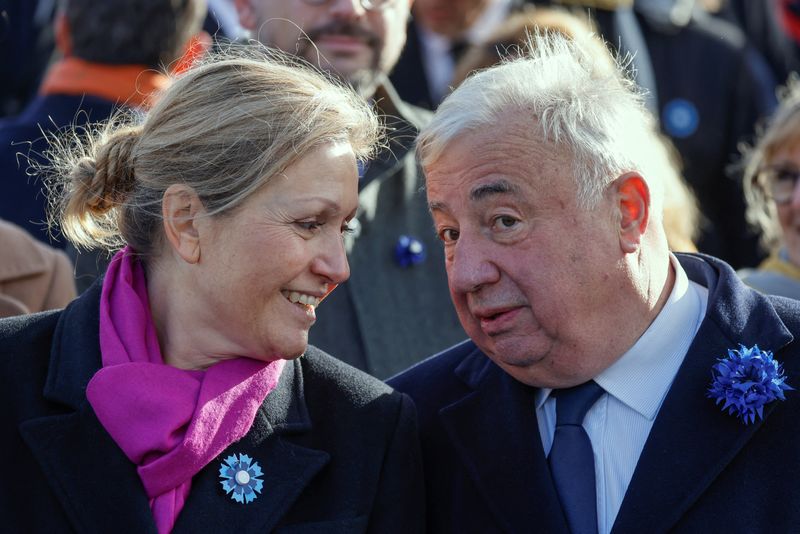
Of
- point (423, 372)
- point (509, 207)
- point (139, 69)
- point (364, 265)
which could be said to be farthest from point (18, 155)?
point (509, 207)

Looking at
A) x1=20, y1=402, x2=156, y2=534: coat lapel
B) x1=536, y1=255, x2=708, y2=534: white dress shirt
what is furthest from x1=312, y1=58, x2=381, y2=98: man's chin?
x1=20, y1=402, x2=156, y2=534: coat lapel

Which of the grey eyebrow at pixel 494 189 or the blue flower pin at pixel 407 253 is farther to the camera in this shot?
the blue flower pin at pixel 407 253

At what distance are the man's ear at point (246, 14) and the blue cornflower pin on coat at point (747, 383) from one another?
223 cm

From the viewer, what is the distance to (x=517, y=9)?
21.0 ft

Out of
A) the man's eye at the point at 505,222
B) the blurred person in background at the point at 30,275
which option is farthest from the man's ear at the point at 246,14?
the man's eye at the point at 505,222

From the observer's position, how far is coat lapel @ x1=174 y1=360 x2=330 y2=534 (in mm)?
3268

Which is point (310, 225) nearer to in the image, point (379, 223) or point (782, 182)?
point (379, 223)

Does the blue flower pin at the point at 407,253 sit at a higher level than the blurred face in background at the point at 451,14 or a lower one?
lower

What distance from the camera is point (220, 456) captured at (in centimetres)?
335

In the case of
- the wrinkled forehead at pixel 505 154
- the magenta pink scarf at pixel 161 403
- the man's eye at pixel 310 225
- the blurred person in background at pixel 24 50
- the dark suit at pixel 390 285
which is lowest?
the blurred person in background at pixel 24 50

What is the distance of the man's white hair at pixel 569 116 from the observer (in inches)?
133

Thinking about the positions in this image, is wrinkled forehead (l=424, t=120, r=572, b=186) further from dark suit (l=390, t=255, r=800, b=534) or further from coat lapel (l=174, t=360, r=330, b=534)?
coat lapel (l=174, t=360, r=330, b=534)

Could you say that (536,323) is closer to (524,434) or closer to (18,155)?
(524,434)

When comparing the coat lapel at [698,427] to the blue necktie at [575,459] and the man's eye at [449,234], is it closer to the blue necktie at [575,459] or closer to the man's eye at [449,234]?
the blue necktie at [575,459]
